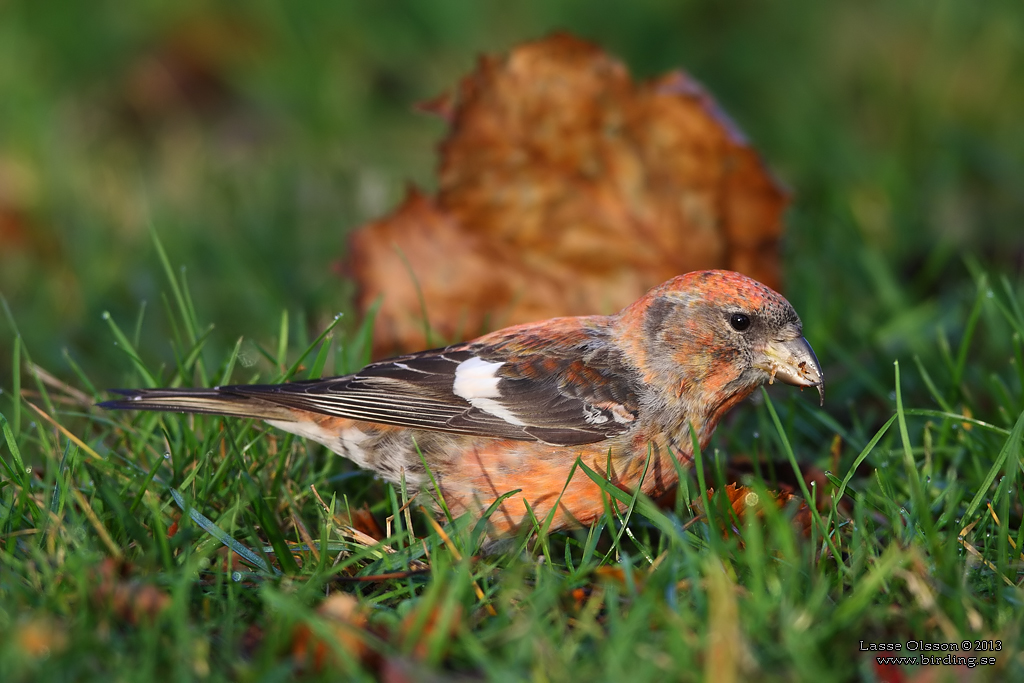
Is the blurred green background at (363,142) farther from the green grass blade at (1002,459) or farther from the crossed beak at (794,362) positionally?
the green grass blade at (1002,459)

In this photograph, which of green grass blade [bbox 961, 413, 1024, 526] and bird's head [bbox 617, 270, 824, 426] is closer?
green grass blade [bbox 961, 413, 1024, 526]

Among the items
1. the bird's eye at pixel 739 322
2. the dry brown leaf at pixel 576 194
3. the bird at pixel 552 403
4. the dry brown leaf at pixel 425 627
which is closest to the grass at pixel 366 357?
the dry brown leaf at pixel 425 627

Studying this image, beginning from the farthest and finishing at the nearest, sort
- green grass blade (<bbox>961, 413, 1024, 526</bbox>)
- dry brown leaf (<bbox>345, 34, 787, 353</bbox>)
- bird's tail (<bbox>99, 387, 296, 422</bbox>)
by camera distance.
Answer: dry brown leaf (<bbox>345, 34, 787, 353</bbox>) < bird's tail (<bbox>99, 387, 296, 422</bbox>) < green grass blade (<bbox>961, 413, 1024, 526</bbox>)

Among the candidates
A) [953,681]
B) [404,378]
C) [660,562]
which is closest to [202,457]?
[404,378]

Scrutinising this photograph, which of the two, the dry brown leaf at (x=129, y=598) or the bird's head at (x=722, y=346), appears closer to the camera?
the dry brown leaf at (x=129, y=598)

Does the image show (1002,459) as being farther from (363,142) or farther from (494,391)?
(363,142)

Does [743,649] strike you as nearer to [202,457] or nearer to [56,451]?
[202,457]

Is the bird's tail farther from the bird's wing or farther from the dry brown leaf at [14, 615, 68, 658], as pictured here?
the dry brown leaf at [14, 615, 68, 658]

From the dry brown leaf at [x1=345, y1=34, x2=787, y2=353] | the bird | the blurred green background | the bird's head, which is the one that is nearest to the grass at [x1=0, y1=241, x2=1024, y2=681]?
the bird
